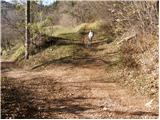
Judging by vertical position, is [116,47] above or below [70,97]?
above

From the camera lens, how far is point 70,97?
47.6 ft

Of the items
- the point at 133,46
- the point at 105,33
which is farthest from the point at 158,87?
the point at 105,33

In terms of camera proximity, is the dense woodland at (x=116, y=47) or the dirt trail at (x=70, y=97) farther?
the dense woodland at (x=116, y=47)

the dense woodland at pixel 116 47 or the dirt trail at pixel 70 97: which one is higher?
the dense woodland at pixel 116 47

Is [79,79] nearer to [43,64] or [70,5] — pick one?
[43,64]

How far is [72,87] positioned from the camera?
1650cm

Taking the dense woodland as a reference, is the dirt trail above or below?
below

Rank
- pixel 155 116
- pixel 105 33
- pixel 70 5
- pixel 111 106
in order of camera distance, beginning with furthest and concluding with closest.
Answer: pixel 70 5 < pixel 105 33 < pixel 111 106 < pixel 155 116

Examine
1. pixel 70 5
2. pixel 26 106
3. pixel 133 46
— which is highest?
pixel 70 5

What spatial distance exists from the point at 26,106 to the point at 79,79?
5.80 meters

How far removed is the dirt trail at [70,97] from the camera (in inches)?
469

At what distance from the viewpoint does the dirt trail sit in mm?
11906

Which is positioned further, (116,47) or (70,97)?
(116,47)

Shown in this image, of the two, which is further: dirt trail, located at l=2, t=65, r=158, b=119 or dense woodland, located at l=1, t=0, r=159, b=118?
dense woodland, located at l=1, t=0, r=159, b=118
